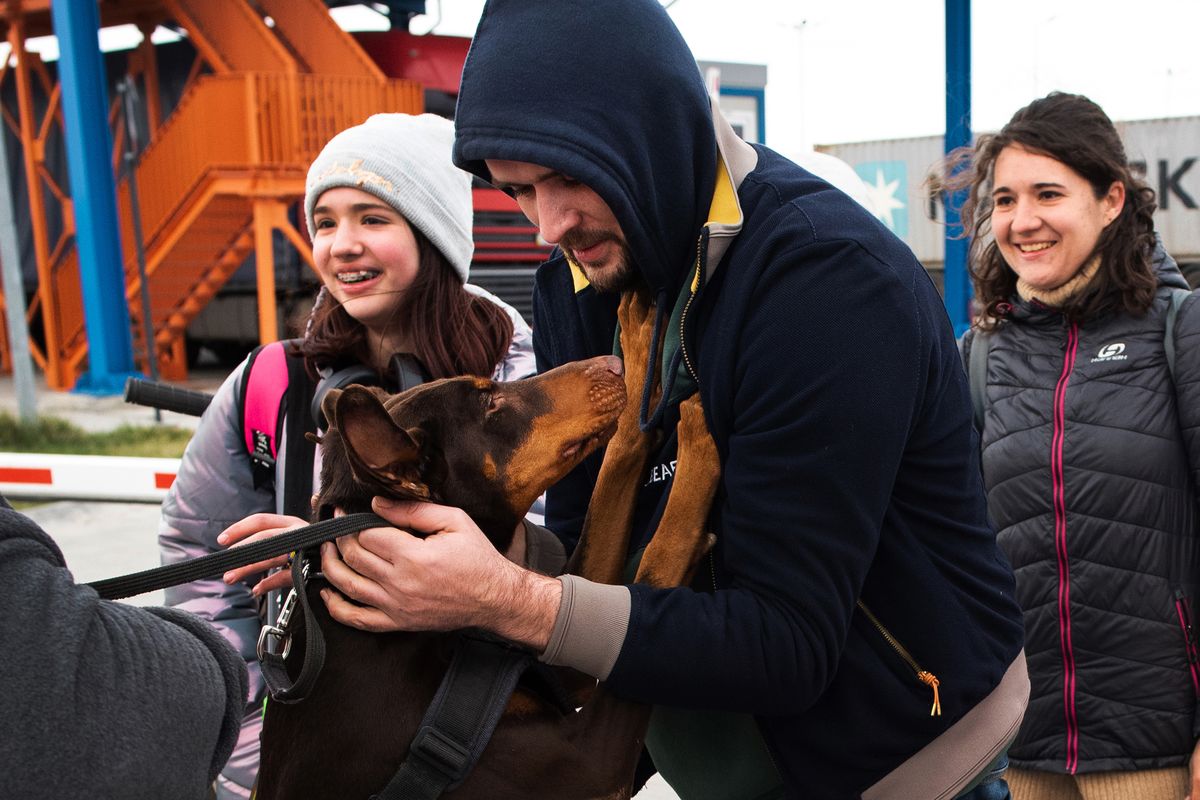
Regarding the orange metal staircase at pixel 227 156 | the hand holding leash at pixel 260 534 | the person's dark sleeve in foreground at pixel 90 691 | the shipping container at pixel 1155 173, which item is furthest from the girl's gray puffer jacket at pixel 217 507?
the shipping container at pixel 1155 173

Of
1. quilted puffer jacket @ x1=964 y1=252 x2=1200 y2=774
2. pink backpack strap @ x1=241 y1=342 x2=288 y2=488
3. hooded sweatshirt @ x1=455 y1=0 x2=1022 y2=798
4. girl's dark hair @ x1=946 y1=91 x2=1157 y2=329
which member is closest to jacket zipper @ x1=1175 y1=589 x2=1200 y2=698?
quilted puffer jacket @ x1=964 y1=252 x2=1200 y2=774

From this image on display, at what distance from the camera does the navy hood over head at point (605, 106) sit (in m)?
1.67

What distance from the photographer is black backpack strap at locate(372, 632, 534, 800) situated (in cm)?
182

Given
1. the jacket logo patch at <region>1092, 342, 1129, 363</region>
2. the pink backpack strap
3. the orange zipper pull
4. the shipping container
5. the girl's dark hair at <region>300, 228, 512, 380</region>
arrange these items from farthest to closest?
the shipping container → the girl's dark hair at <region>300, 228, 512, 380</region> → the pink backpack strap → the jacket logo patch at <region>1092, 342, 1129, 363</region> → the orange zipper pull

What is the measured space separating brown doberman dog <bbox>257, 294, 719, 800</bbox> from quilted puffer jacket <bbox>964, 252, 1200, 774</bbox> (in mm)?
1255

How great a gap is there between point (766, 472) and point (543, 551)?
80 centimetres

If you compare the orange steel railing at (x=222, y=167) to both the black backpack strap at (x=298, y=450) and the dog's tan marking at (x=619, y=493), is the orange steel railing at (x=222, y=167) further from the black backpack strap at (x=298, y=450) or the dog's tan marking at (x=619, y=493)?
the dog's tan marking at (x=619, y=493)

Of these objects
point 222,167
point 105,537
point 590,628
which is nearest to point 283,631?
point 590,628

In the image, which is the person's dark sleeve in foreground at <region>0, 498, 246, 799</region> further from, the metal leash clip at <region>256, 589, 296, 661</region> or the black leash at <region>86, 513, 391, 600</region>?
the metal leash clip at <region>256, 589, 296, 661</region>

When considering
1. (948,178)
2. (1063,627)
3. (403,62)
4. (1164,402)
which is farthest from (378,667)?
(403,62)

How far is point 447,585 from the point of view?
5.42ft

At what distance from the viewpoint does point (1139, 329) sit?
2.70 m

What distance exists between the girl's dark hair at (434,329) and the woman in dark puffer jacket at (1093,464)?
1455 mm

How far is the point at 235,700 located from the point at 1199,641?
2.33 metres
